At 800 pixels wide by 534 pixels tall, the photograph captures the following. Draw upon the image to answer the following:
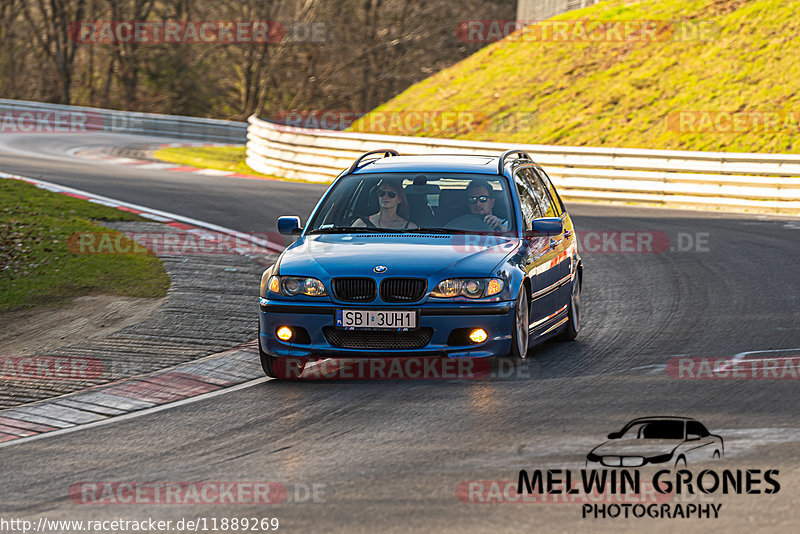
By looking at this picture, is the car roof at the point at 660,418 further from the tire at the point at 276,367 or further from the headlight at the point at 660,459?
the tire at the point at 276,367

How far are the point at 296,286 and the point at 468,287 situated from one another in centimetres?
125

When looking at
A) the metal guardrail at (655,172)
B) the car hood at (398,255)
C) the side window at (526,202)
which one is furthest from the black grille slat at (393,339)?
the metal guardrail at (655,172)

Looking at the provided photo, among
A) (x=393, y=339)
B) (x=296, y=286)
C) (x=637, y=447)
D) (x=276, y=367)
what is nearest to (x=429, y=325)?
(x=393, y=339)

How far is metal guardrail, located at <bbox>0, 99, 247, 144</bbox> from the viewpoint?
38000 mm

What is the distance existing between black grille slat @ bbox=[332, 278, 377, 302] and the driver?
1438 millimetres

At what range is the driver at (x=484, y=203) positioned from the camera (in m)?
9.09

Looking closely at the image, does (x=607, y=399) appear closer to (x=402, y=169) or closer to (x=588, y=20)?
(x=402, y=169)

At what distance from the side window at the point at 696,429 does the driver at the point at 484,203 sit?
2.84 meters

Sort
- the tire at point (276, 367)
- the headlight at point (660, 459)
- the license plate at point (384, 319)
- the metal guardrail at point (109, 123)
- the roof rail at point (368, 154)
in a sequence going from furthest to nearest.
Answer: the metal guardrail at point (109, 123) → the roof rail at point (368, 154) → the tire at point (276, 367) → the license plate at point (384, 319) → the headlight at point (660, 459)

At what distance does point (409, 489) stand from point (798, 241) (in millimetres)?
12293

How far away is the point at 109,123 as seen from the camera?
128 ft

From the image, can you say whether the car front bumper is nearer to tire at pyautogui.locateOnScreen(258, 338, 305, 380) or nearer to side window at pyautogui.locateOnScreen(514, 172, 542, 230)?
tire at pyautogui.locateOnScreen(258, 338, 305, 380)

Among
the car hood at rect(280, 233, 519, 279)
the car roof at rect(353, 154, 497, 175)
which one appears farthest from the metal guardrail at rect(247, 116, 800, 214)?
the car hood at rect(280, 233, 519, 279)

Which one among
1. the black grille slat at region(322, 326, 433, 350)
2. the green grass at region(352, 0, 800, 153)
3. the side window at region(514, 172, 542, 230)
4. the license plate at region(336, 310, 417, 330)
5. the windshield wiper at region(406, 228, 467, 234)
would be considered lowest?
the black grille slat at region(322, 326, 433, 350)
